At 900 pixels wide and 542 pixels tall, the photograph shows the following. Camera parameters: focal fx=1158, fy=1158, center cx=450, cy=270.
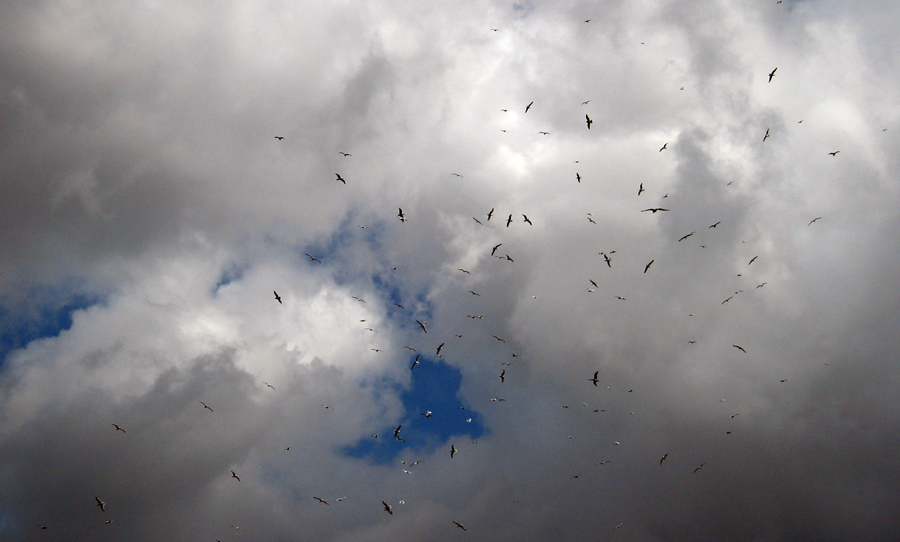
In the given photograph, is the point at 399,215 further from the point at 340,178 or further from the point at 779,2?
the point at 779,2

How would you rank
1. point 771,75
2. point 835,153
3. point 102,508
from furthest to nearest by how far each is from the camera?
point 835,153, point 771,75, point 102,508

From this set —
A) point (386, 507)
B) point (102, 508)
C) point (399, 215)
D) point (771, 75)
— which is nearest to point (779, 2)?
point (771, 75)

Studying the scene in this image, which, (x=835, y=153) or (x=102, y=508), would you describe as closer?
(x=102, y=508)

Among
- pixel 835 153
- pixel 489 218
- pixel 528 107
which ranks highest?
pixel 528 107

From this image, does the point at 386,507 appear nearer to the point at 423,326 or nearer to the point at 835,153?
the point at 423,326

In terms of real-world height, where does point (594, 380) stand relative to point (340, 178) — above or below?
below

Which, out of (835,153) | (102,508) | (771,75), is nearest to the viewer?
A: (102,508)

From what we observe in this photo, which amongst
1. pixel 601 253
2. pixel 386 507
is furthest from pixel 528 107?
pixel 386 507

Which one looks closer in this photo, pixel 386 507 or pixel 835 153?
pixel 386 507

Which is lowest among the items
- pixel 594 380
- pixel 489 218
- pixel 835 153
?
pixel 594 380

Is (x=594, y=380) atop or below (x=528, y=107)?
below
